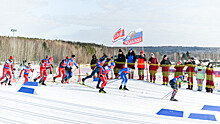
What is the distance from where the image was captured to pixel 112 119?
324 inches

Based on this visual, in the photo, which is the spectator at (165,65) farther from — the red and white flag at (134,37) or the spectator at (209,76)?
the red and white flag at (134,37)

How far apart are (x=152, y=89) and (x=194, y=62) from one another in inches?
106

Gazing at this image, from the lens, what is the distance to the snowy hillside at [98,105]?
27.2 feet

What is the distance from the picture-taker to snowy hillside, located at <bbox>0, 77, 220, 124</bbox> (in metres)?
8.30

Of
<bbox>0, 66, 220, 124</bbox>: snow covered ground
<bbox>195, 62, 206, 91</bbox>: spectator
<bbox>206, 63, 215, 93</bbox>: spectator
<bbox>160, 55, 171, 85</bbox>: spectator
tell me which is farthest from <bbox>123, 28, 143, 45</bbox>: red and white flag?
<bbox>206, 63, 215, 93</bbox>: spectator

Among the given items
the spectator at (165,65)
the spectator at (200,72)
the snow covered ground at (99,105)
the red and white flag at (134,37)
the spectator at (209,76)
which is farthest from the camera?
the red and white flag at (134,37)

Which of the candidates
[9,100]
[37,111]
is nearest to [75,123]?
[37,111]

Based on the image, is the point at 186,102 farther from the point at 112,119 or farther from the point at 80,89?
the point at 80,89

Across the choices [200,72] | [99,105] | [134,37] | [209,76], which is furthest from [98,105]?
[134,37]

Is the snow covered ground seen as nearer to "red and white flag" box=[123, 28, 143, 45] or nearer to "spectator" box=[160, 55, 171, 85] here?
"spectator" box=[160, 55, 171, 85]

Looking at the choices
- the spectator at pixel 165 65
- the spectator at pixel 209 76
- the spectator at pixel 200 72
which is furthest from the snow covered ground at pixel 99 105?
Answer: the spectator at pixel 165 65

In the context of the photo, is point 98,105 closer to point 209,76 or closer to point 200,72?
point 200,72

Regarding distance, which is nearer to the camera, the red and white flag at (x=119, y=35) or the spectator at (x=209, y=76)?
the spectator at (x=209, y=76)

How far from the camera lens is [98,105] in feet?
32.2
